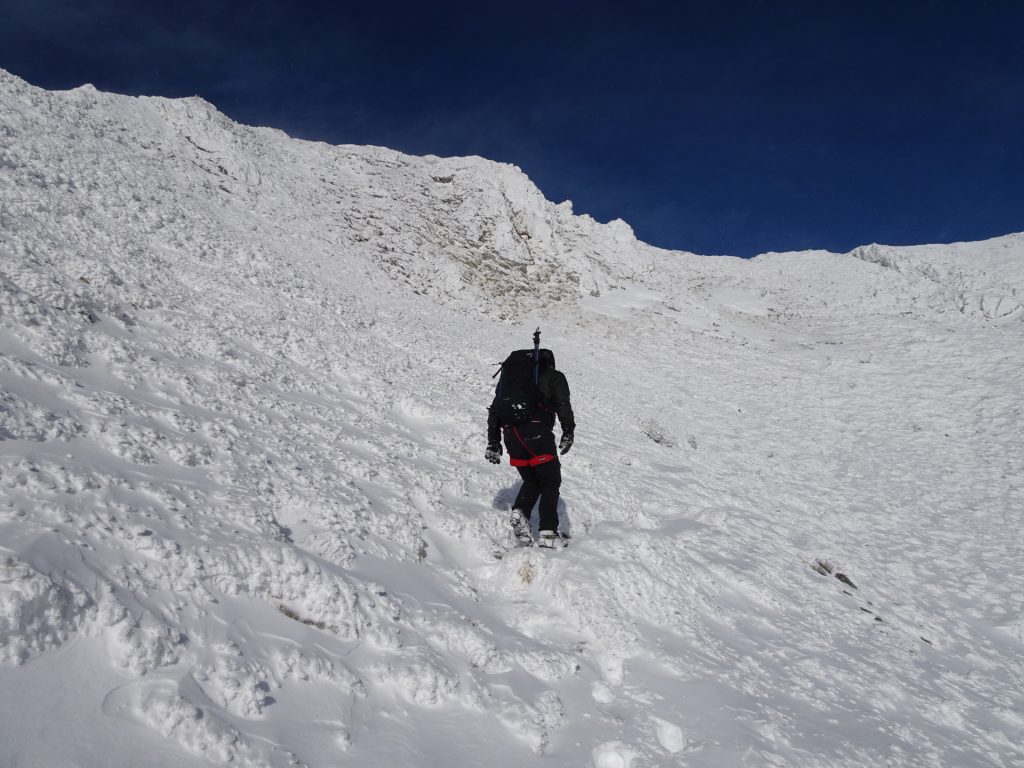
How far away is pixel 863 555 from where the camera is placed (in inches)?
416

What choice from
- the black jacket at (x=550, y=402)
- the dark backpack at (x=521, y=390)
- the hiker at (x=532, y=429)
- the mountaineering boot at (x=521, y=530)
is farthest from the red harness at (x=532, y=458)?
the mountaineering boot at (x=521, y=530)

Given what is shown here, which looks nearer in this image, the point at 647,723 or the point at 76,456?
the point at 647,723

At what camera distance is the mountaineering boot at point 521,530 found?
6.61 metres

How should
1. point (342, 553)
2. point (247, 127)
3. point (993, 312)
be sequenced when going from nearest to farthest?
1. point (342, 553)
2. point (993, 312)
3. point (247, 127)

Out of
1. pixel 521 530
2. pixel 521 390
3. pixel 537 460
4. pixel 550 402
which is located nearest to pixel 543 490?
pixel 537 460

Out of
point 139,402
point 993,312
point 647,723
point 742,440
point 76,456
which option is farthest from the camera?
point 993,312

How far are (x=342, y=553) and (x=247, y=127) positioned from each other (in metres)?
35.1

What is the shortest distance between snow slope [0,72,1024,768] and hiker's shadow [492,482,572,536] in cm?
6

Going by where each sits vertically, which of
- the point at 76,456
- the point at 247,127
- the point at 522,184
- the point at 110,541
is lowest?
the point at 110,541

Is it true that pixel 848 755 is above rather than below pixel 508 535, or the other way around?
below

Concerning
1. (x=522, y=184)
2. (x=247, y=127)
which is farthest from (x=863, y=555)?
(x=247, y=127)

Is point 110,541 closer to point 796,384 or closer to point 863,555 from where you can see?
point 863,555

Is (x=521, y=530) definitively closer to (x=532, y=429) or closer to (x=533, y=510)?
(x=532, y=429)

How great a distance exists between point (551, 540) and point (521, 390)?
201cm
